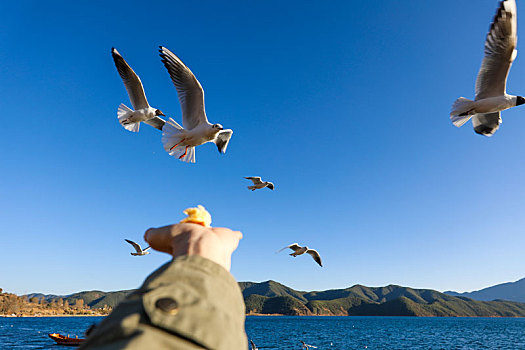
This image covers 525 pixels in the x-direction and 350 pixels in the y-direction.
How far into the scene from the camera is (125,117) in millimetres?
14125

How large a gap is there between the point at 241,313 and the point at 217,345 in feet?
1.21

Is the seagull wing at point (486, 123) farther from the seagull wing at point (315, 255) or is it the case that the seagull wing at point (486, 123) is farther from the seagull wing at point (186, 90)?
the seagull wing at point (315, 255)

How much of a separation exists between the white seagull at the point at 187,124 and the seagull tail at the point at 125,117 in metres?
2.47

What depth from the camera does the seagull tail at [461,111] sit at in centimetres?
1227

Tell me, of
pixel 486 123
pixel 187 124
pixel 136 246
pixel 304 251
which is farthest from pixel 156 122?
pixel 486 123

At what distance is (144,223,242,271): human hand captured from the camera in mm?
2438

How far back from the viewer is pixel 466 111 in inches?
486

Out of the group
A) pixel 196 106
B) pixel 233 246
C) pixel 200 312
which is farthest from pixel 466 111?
pixel 200 312

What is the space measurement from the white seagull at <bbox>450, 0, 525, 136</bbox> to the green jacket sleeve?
11.7 metres

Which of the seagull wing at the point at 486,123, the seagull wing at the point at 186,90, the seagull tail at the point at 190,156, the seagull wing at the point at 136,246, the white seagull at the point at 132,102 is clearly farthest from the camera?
the seagull wing at the point at 136,246

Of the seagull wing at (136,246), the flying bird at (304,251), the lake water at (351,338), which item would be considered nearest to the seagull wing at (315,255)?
the flying bird at (304,251)

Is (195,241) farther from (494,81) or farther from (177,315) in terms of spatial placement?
(494,81)

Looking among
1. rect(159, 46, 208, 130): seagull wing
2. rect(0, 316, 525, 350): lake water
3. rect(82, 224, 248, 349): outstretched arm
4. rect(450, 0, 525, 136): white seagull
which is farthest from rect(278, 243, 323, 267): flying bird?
rect(0, 316, 525, 350): lake water

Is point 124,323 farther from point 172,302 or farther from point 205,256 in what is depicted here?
point 205,256
